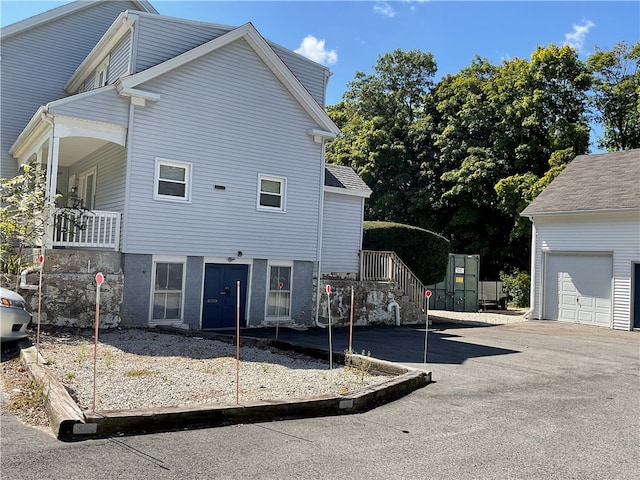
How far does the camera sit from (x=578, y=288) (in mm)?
20094

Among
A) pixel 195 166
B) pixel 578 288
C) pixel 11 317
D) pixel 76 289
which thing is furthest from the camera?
pixel 578 288

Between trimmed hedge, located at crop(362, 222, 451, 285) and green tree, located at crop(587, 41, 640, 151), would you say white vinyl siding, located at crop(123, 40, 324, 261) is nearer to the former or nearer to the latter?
trimmed hedge, located at crop(362, 222, 451, 285)

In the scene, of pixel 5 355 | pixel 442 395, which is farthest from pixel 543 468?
pixel 5 355

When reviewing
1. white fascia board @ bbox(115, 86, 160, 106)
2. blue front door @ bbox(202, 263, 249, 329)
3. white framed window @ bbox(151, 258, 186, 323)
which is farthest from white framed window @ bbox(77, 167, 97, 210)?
blue front door @ bbox(202, 263, 249, 329)

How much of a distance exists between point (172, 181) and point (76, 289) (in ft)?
11.8

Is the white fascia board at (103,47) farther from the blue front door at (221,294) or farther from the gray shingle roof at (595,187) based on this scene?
the gray shingle roof at (595,187)

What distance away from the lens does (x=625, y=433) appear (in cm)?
630

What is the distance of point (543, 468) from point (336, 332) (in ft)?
34.5

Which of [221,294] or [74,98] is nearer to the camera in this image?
[74,98]

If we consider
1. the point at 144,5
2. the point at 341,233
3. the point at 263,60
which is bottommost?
the point at 341,233

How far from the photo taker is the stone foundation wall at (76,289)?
11.8 m

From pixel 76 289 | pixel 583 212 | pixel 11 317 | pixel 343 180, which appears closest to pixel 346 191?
pixel 343 180

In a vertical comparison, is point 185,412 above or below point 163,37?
below

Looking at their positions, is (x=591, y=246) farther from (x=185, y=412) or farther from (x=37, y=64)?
(x=37, y=64)
